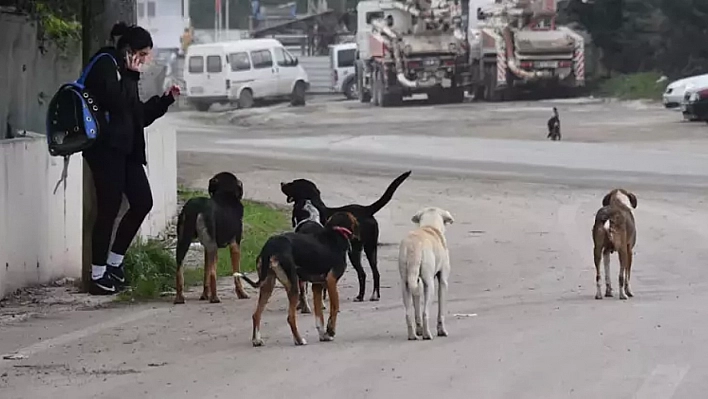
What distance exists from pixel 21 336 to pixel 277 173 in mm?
14482

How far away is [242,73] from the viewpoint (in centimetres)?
4944

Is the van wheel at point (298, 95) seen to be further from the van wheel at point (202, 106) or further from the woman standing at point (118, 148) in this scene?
the woman standing at point (118, 148)

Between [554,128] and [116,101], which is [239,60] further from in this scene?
[116,101]

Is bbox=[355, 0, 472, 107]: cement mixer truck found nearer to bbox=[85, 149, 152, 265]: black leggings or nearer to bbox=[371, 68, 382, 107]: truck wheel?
bbox=[371, 68, 382, 107]: truck wheel

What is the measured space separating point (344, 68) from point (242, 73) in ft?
25.0

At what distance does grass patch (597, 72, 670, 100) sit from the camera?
157 ft

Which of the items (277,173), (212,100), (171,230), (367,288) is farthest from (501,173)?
(212,100)

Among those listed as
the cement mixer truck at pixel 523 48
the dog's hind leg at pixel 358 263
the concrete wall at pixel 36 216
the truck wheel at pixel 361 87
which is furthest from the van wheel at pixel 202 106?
the dog's hind leg at pixel 358 263

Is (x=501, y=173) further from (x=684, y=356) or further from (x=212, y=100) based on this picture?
(x=212, y=100)

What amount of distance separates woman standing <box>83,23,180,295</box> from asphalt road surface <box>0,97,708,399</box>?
55cm

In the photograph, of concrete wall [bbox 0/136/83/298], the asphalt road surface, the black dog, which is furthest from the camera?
the black dog

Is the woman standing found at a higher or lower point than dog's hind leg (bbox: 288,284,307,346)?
higher

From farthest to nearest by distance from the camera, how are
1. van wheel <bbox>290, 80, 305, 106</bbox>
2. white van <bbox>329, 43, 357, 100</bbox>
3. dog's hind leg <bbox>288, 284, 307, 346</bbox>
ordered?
white van <bbox>329, 43, 357, 100</bbox> < van wheel <bbox>290, 80, 305, 106</bbox> < dog's hind leg <bbox>288, 284, 307, 346</bbox>

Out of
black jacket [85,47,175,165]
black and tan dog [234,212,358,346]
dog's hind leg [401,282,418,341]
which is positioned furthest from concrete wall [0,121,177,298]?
dog's hind leg [401,282,418,341]
